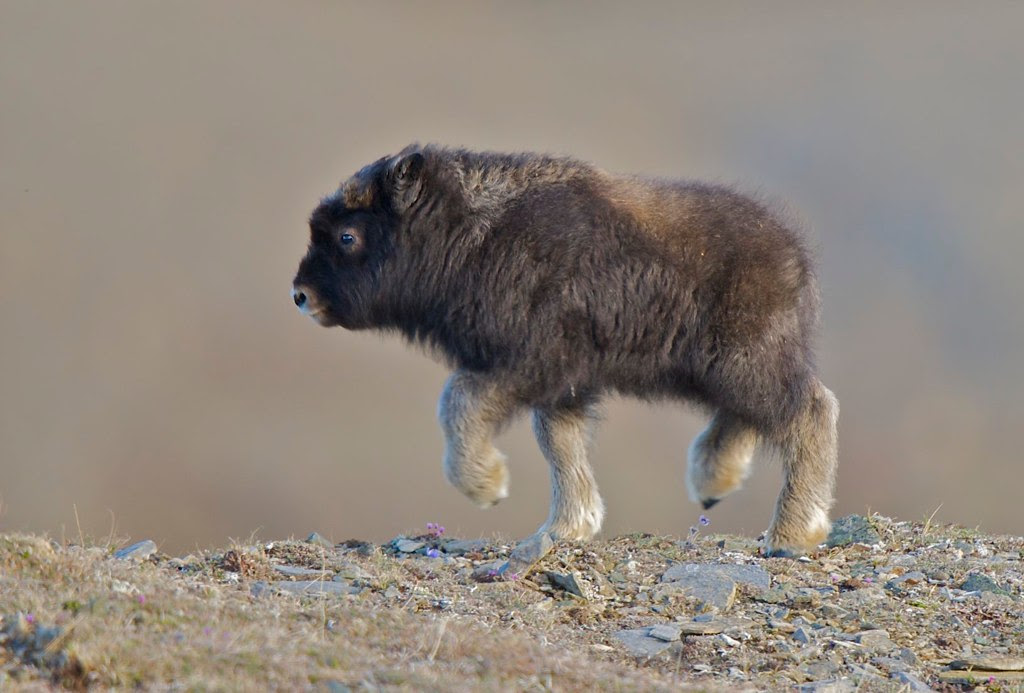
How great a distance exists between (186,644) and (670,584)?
11.9 feet

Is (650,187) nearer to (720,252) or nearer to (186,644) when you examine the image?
(720,252)

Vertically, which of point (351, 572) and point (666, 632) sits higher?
point (666, 632)

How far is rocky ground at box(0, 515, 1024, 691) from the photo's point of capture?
491 centimetres

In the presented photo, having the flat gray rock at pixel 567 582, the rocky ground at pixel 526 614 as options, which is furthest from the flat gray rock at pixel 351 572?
the flat gray rock at pixel 567 582

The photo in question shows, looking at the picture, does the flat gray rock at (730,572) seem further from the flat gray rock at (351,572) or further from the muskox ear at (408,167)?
the muskox ear at (408,167)

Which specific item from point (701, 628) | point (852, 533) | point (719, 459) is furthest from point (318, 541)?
point (852, 533)

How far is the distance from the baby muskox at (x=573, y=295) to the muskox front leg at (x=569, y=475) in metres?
0.16

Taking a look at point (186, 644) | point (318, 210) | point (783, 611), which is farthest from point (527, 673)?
point (318, 210)

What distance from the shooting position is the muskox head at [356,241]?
29.3 feet

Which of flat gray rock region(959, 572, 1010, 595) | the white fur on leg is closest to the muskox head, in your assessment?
the white fur on leg

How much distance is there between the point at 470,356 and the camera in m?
8.72

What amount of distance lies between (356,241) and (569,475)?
91.1 inches

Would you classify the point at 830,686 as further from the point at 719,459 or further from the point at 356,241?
the point at 356,241

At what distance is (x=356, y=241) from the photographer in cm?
911
